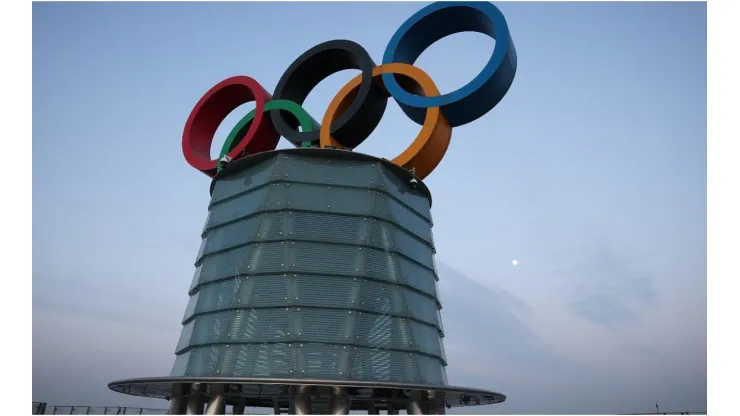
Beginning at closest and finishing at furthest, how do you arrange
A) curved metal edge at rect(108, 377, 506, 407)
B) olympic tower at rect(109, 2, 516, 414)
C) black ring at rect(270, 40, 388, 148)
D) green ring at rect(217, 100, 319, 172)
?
1. curved metal edge at rect(108, 377, 506, 407)
2. olympic tower at rect(109, 2, 516, 414)
3. black ring at rect(270, 40, 388, 148)
4. green ring at rect(217, 100, 319, 172)

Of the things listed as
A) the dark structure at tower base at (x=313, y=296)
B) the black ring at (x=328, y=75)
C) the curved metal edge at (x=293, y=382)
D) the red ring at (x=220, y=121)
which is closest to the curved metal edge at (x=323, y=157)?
the dark structure at tower base at (x=313, y=296)

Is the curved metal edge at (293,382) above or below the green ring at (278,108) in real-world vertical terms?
below

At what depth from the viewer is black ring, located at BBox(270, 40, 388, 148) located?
96.6ft

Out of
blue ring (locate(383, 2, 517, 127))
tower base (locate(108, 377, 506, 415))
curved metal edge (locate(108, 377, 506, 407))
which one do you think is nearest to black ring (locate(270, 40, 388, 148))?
blue ring (locate(383, 2, 517, 127))

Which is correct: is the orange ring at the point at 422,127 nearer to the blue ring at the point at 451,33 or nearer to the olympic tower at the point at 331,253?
the olympic tower at the point at 331,253

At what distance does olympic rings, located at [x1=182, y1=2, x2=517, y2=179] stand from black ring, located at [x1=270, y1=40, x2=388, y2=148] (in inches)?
2.3

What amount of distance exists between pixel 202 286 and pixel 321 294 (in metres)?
6.57

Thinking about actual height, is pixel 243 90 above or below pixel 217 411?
above

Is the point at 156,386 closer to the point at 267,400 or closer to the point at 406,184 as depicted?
the point at 267,400

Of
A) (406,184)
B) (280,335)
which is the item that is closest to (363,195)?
(406,184)

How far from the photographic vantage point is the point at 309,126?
99.1 ft

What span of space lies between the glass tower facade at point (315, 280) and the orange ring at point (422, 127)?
1299 mm

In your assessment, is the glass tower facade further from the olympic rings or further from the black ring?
the black ring

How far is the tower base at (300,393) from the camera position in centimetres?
1847
